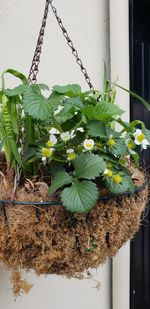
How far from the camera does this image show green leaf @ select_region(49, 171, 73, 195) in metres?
0.71

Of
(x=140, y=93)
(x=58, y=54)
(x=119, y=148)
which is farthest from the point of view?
(x=140, y=93)

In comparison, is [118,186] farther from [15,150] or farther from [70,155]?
[15,150]

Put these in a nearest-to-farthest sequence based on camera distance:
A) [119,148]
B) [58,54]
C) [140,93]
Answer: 1. [119,148]
2. [58,54]
3. [140,93]

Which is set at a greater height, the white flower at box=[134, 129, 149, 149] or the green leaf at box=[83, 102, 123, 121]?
the green leaf at box=[83, 102, 123, 121]

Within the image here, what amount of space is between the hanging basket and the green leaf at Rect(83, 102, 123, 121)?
0.54 ft

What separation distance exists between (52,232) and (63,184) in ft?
0.33

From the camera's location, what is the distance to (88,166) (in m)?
0.72

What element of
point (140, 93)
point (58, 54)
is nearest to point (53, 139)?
point (58, 54)

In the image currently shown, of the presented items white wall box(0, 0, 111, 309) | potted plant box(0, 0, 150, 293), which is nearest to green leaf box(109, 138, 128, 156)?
potted plant box(0, 0, 150, 293)

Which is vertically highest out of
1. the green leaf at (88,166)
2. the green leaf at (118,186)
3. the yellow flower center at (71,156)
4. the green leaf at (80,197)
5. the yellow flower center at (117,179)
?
the yellow flower center at (71,156)

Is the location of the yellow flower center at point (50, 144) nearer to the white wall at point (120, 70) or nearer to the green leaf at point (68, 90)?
the green leaf at point (68, 90)

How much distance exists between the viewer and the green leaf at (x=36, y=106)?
71 cm

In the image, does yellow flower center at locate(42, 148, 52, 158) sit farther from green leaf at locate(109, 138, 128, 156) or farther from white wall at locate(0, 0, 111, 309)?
white wall at locate(0, 0, 111, 309)

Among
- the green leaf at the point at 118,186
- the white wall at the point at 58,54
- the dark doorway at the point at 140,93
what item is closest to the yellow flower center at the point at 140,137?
the green leaf at the point at 118,186
